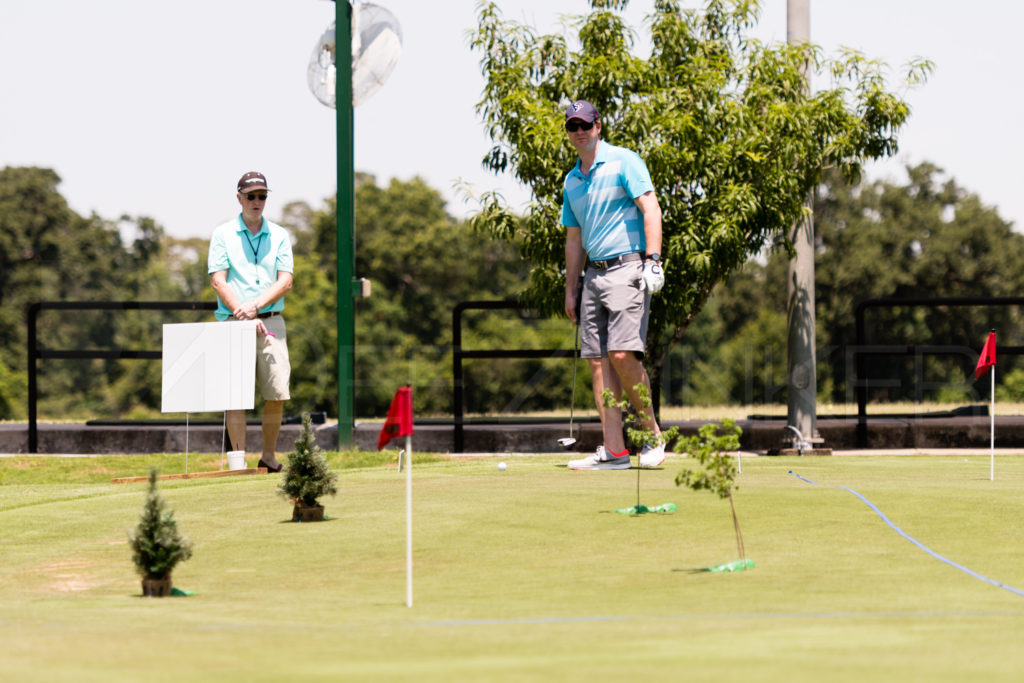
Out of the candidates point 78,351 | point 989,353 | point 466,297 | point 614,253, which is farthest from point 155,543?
point 466,297

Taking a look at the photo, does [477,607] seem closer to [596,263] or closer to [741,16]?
[596,263]

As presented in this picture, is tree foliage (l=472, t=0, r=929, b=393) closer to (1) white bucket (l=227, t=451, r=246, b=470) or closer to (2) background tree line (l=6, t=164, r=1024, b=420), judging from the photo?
(1) white bucket (l=227, t=451, r=246, b=470)

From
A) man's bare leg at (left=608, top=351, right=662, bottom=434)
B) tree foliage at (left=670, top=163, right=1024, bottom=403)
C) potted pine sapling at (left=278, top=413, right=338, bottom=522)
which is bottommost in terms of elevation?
potted pine sapling at (left=278, top=413, right=338, bottom=522)

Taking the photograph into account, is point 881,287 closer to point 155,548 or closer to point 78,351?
point 78,351

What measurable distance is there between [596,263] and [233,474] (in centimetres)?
292

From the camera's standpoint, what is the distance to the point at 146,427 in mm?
13547

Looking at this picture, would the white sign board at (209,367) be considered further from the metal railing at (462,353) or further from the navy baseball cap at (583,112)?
the metal railing at (462,353)

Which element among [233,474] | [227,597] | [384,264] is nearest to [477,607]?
[227,597]

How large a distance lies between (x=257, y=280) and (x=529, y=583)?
4.47 metres

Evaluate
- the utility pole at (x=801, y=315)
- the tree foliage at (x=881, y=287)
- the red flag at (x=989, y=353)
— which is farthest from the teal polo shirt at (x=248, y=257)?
the tree foliage at (x=881, y=287)

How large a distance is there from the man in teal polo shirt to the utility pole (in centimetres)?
512

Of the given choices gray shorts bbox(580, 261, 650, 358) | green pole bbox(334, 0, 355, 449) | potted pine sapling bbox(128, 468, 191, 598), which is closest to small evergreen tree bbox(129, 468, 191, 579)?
potted pine sapling bbox(128, 468, 191, 598)

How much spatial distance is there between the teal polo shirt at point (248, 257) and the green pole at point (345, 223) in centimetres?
257

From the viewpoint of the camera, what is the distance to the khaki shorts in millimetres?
9008
